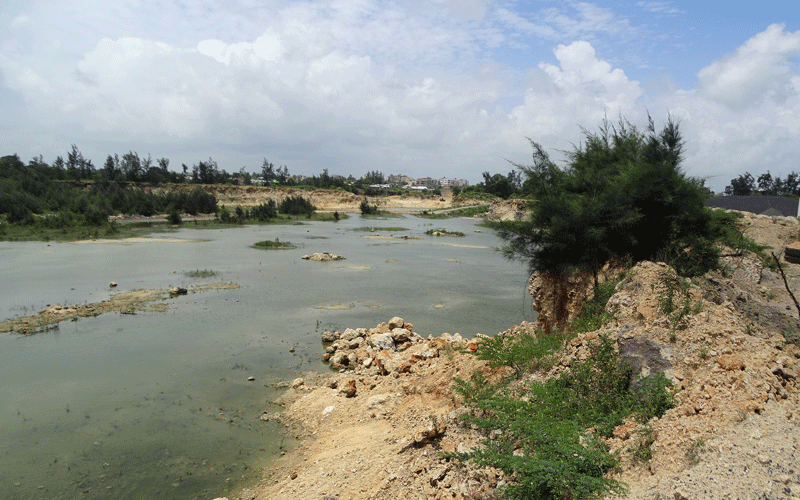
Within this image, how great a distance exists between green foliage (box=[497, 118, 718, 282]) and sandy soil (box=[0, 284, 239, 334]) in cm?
1497

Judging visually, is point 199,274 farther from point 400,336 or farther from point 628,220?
point 628,220

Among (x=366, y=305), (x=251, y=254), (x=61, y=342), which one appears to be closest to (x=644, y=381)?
(x=366, y=305)

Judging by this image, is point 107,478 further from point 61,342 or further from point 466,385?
point 61,342

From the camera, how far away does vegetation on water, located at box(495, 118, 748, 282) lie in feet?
33.3

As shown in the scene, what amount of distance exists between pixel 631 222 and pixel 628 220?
50 centimetres

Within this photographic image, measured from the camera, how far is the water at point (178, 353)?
7863mm

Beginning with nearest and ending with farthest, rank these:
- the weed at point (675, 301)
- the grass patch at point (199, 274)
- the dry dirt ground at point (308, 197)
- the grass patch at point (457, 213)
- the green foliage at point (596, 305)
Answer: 1. the weed at point (675, 301)
2. the green foliage at point (596, 305)
3. the grass patch at point (199, 274)
4. the grass patch at point (457, 213)
5. the dry dirt ground at point (308, 197)

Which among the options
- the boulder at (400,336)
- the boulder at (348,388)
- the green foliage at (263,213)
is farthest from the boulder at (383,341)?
the green foliage at (263,213)

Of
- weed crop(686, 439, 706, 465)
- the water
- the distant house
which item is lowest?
the water

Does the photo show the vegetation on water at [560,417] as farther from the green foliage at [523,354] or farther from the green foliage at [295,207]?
the green foliage at [295,207]

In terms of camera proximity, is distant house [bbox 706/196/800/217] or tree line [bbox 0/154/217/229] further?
tree line [bbox 0/154/217/229]

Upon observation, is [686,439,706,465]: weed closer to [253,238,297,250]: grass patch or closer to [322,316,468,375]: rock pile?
[322,316,468,375]: rock pile

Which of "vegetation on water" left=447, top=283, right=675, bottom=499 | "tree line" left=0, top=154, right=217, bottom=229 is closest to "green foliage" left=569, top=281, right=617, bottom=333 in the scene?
"vegetation on water" left=447, top=283, right=675, bottom=499

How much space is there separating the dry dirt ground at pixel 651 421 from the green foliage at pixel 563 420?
18 centimetres
